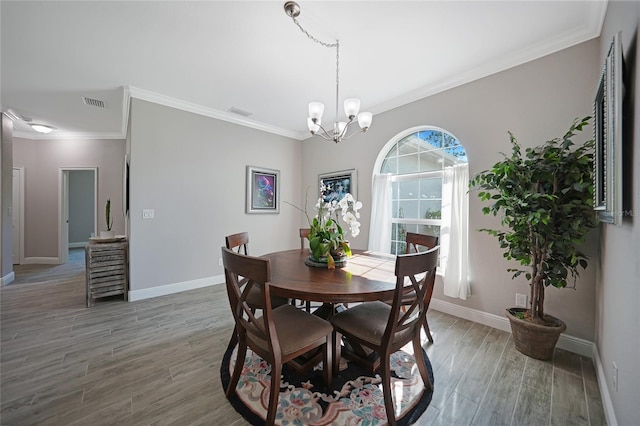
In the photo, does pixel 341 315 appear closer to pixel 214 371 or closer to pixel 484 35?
pixel 214 371

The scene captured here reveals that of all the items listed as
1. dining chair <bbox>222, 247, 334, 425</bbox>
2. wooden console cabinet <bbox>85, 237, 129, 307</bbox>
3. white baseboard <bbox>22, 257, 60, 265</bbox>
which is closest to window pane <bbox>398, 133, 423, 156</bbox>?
dining chair <bbox>222, 247, 334, 425</bbox>

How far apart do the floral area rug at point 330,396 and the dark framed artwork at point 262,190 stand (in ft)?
9.01

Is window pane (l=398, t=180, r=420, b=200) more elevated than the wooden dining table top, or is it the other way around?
window pane (l=398, t=180, r=420, b=200)

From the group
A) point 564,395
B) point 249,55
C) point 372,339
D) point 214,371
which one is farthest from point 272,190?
point 564,395

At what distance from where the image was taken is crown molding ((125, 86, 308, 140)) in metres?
3.05

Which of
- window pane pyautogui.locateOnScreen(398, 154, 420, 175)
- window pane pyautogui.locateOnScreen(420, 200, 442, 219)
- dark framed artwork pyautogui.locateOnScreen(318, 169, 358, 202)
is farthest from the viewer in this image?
dark framed artwork pyautogui.locateOnScreen(318, 169, 358, 202)

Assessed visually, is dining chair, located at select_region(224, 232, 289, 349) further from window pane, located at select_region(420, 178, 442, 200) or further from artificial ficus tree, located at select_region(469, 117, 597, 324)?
window pane, located at select_region(420, 178, 442, 200)

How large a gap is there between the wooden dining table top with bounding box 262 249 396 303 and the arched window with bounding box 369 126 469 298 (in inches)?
44.0

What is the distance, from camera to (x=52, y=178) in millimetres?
4961

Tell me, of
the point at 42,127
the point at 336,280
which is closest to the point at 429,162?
the point at 336,280

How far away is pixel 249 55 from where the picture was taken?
235cm

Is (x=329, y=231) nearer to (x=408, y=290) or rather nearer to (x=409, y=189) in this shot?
(x=408, y=290)

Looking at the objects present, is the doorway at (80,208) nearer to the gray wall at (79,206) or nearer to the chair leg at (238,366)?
the gray wall at (79,206)

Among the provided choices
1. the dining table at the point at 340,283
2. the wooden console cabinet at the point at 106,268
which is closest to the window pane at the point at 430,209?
the dining table at the point at 340,283
